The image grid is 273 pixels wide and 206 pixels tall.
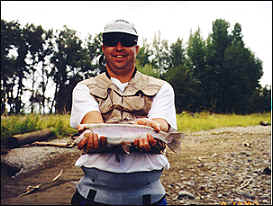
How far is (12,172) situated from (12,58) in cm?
2232

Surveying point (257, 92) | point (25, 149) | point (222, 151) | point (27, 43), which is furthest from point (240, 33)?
point (25, 149)

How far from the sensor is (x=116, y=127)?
1817mm

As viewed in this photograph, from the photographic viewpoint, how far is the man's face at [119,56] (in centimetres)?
207

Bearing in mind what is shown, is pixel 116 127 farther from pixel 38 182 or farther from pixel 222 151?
pixel 222 151

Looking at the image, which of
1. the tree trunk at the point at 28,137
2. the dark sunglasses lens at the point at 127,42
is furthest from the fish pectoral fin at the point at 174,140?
the tree trunk at the point at 28,137

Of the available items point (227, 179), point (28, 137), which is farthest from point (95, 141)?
point (28, 137)

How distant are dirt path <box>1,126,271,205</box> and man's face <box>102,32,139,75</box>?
159 inches

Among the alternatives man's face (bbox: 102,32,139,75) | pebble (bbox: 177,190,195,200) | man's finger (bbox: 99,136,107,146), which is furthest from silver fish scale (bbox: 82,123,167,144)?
pebble (bbox: 177,190,195,200)

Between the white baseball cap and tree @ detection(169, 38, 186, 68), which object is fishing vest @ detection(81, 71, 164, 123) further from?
tree @ detection(169, 38, 186, 68)

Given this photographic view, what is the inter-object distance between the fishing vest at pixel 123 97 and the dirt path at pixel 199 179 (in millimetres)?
3904

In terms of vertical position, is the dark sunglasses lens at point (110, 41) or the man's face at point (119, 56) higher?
the dark sunglasses lens at point (110, 41)

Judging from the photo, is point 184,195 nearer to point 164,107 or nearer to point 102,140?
point 164,107

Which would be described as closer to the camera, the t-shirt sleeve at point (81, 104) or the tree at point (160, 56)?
the t-shirt sleeve at point (81, 104)

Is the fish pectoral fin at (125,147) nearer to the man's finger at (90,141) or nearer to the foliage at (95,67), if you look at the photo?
the man's finger at (90,141)
